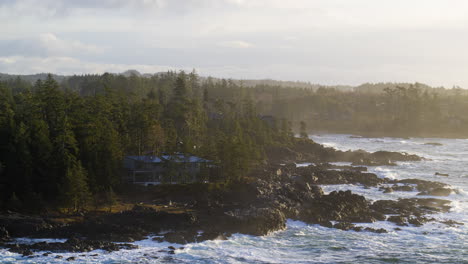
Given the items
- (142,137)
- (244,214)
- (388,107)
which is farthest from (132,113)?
(388,107)

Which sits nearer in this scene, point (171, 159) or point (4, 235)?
point (4, 235)

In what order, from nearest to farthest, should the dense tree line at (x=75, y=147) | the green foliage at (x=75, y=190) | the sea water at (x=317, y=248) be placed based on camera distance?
the sea water at (x=317, y=248)
the green foliage at (x=75, y=190)
the dense tree line at (x=75, y=147)

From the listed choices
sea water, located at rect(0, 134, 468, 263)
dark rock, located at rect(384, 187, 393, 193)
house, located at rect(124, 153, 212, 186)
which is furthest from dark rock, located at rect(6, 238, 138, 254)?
dark rock, located at rect(384, 187, 393, 193)

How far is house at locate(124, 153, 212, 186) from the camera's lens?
48.5 meters

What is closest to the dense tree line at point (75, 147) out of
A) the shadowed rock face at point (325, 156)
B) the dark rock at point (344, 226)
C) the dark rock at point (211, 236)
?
the shadowed rock face at point (325, 156)

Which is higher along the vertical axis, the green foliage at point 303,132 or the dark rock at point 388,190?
the green foliage at point 303,132

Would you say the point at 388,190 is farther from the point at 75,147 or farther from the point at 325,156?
the point at 75,147

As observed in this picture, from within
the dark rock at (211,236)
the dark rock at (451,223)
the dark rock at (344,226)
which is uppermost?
the dark rock at (451,223)

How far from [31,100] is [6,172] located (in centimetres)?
1032

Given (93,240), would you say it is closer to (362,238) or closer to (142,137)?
(362,238)

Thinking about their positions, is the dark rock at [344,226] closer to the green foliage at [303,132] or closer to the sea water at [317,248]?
the sea water at [317,248]

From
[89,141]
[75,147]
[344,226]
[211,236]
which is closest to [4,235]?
[75,147]

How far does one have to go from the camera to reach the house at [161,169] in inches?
1908

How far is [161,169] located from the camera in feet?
161
